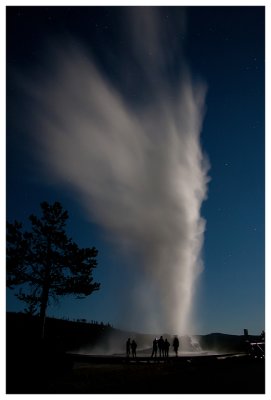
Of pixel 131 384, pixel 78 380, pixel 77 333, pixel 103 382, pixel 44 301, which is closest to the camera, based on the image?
pixel 131 384

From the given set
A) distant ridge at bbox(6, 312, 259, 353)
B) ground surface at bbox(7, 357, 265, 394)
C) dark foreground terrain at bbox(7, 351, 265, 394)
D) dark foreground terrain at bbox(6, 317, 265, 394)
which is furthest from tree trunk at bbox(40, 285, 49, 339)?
ground surface at bbox(7, 357, 265, 394)

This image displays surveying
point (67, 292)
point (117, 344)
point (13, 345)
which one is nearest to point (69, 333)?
point (117, 344)

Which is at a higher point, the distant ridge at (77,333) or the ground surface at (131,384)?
the ground surface at (131,384)

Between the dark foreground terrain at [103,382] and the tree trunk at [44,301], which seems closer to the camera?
the dark foreground terrain at [103,382]

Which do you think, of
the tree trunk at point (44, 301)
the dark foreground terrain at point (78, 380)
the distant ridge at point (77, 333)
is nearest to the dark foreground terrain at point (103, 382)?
the dark foreground terrain at point (78, 380)

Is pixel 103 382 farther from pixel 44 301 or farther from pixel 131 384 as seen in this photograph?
pixel 44 301

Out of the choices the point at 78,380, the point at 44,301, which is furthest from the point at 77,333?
the point at 78,380

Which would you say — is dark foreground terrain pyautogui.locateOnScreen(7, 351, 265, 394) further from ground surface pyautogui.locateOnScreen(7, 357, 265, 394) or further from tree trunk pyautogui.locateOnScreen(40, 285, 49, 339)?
tree trunk pyautogui.locateOnScreen(40, 285, 49, 339)

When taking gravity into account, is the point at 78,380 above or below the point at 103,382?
below

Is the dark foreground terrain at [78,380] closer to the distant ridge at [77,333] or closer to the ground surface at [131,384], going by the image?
the ground surface at [131,384]

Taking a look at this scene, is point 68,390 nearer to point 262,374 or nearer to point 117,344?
point 262,374

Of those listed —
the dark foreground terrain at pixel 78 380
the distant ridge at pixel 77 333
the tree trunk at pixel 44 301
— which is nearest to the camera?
the dark foreground terrain at pixel 78 380
